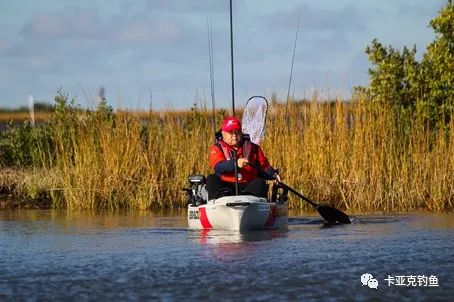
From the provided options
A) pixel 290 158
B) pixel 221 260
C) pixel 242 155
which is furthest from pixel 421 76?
pixel 221 260

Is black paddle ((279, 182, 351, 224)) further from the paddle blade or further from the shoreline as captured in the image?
the shoreline

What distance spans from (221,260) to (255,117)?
5892 millimetres

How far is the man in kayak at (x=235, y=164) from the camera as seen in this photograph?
16.8 meters

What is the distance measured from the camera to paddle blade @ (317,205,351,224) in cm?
1784

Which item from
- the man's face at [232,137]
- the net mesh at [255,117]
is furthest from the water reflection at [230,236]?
the net mesh at [255,117]

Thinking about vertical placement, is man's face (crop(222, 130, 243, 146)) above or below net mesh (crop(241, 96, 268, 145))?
below

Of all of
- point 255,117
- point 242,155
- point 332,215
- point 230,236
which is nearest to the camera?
point 230,236

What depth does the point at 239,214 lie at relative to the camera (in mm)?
15977

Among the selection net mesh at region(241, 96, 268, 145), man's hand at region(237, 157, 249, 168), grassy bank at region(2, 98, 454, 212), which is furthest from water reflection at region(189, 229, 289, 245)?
grassy bank at region(2, 98, 454, 212)

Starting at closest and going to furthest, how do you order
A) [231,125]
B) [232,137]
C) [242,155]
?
[231,125] < [232,137] < [242,155]

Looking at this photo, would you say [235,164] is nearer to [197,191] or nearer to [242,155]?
[242,155]

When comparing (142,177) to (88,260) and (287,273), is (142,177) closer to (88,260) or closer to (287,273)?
(88,260)

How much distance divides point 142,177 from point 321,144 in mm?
3355

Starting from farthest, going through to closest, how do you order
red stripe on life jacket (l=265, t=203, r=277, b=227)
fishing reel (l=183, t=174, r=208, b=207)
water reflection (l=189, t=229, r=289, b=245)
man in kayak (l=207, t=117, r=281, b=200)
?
fishing reel (l=183, t=174, r=208, b=207) < man in kayak (l=207, t=117, r=281, b=200) < red stripe on life jacket (l=265, t=203, r=277, b=227) < water reflection (l=189, t=229, r=289, b=245)
